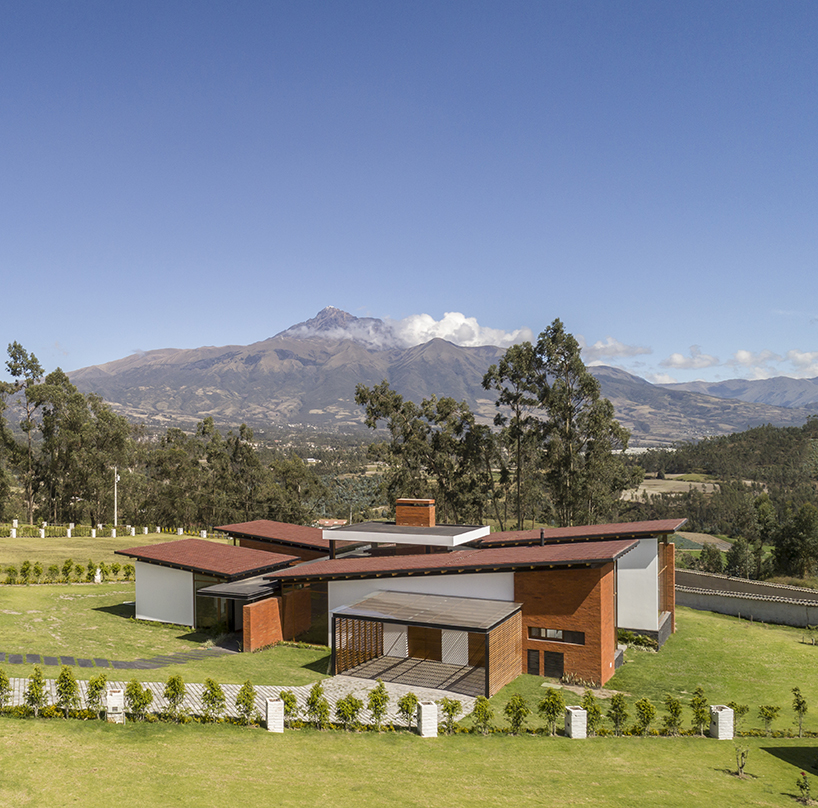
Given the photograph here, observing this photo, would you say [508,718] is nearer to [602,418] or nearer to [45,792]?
[45,792]

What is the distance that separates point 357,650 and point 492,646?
5.29 meters

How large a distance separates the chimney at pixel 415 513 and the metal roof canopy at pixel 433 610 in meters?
6.69

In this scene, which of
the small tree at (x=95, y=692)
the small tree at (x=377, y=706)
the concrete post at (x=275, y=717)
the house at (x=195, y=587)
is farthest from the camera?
the house at (x=195, y=587)

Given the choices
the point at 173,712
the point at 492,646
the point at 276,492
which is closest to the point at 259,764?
the point at 173,712

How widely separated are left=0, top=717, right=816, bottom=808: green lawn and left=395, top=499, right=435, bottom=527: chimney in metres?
14.8

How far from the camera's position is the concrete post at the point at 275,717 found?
14.8 m

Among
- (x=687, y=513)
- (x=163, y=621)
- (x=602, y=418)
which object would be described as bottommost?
(x=687, y=513)

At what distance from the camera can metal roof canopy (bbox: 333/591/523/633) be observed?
19.7 meters

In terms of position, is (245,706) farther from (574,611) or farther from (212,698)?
(574,611)

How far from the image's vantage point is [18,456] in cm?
Result: 6003

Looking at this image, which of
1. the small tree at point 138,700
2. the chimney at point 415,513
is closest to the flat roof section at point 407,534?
the chimney at point 415,513

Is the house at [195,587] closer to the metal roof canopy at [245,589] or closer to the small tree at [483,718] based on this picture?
the metal roof canopy at [245,589]

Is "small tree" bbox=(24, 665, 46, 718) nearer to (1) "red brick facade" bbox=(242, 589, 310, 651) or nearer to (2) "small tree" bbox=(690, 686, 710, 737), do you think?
(1) "red brick facade" bbox=(242, 589, 310, 651)

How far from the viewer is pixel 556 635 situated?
845 inches
